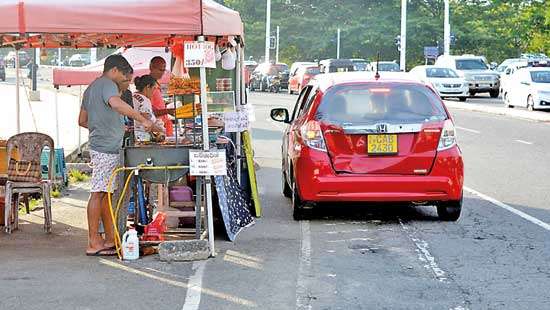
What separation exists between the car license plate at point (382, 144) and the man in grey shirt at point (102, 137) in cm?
244

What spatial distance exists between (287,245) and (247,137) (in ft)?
8.18

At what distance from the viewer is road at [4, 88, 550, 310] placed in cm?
703

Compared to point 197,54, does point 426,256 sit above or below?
below

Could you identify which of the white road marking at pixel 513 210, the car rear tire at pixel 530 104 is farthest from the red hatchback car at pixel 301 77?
the white road marking at pixel 513 210

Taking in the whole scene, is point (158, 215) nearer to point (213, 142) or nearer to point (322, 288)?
point (213, 142)

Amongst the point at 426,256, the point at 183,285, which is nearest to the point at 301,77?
the point at 426,256

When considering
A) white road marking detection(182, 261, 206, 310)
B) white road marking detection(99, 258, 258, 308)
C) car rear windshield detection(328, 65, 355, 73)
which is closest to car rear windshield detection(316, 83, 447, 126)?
white road marking detection(182, 261, 206, 310)

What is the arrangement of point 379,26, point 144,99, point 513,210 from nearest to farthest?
point 144,99 → point 513,210 → point 379,26

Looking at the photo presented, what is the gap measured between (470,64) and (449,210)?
33.2 metres

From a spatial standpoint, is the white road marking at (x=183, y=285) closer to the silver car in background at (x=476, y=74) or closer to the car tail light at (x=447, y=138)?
the car tail light at (x=447, y=138)

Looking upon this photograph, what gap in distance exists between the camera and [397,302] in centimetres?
693

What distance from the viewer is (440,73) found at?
131 feet

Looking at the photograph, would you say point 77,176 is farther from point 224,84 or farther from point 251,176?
point 251,176

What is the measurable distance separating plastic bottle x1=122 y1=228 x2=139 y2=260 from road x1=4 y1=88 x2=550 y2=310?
0.33 feet
